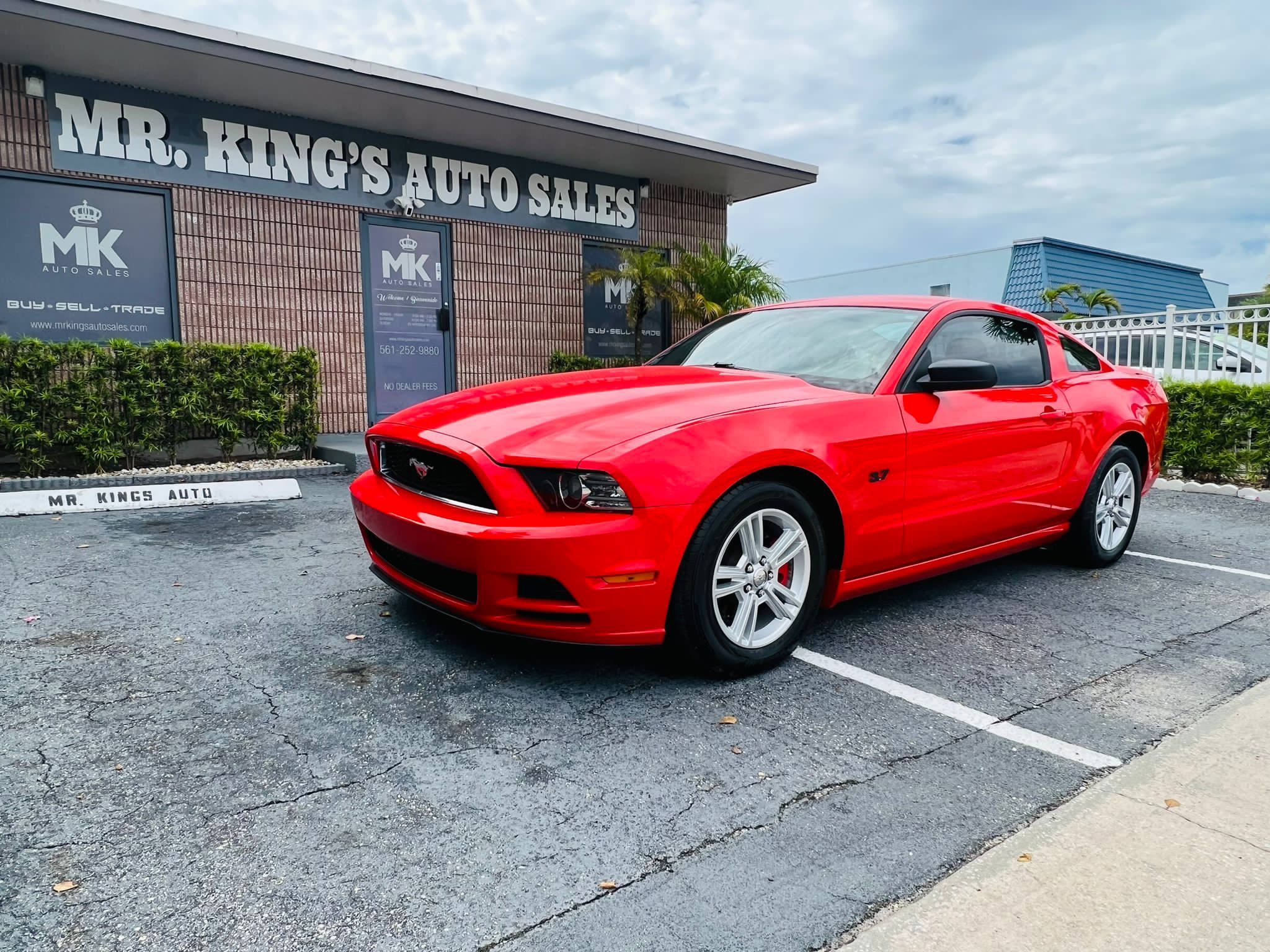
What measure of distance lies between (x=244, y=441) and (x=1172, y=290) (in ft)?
111

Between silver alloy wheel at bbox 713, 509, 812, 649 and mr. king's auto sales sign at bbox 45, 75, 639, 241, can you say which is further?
mr. king's auto sales sign at bbox 45, 75, 639, 241

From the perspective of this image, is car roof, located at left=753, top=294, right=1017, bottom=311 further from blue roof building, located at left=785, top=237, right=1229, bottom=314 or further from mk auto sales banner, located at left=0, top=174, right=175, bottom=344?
blue roof building, located at left=785, top=237, right=1229, bottom=314

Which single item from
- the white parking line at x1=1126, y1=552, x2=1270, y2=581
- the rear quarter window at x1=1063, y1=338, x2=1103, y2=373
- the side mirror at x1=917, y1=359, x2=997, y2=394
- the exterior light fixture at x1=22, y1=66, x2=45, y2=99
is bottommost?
the white parking line at x1=1126, y1=552, x2=1270, y2=581

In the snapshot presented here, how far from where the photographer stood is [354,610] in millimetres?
3744

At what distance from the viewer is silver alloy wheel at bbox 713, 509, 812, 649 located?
2994 millimetres

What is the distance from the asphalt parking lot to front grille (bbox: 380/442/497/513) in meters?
0.62

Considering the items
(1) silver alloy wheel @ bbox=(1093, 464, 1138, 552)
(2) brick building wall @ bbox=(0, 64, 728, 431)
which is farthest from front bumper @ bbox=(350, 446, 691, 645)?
(2) brick building wall @ bbox=(0, 64, 728, 431)

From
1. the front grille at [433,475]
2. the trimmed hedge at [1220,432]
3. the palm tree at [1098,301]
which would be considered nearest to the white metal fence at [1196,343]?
the trimmed hedge at [1220,432]

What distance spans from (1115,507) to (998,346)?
1394 millimetres

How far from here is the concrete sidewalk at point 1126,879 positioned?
5.59 feet

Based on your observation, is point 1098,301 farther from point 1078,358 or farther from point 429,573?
point 429,573

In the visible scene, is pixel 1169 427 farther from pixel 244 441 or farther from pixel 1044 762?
pixel 244 441

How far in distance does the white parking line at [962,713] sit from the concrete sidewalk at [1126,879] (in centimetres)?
13

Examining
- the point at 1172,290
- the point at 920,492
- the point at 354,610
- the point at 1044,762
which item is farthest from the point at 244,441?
the point at 1172,290
